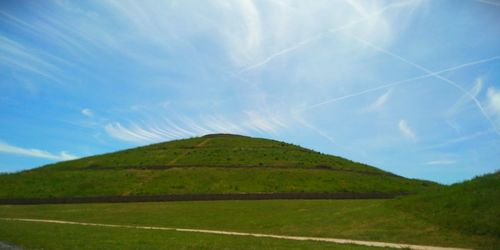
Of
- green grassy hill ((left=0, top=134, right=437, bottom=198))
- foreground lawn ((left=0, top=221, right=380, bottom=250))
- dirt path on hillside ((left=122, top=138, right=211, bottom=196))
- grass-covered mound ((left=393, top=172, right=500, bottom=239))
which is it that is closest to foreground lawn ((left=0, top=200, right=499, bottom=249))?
foreground lawn ((left=0, top=221, right=380, bottom=250))

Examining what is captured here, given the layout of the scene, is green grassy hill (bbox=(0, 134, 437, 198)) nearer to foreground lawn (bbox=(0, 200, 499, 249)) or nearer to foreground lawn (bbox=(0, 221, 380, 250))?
foreground lawn (bbox=(0, 200, 499, 249))

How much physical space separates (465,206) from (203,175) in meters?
46.6

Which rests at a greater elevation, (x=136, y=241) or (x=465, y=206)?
(x=465, y=206)

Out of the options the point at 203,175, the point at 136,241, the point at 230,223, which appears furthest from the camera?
the point at 203,175

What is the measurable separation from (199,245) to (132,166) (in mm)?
59430

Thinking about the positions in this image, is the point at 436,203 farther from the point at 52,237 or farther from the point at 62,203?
the point at 62,203

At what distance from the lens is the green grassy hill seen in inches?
2483

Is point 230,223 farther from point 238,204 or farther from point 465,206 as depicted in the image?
point 465,206

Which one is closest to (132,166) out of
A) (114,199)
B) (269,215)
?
(114,199)

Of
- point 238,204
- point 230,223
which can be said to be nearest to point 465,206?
point 230,223

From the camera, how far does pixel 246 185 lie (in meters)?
63.6

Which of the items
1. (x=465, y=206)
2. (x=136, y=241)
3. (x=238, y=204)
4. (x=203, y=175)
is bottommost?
(x=136, y=241)

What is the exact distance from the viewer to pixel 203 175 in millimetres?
69812

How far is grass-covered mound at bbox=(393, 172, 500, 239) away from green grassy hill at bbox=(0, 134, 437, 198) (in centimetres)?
2996
